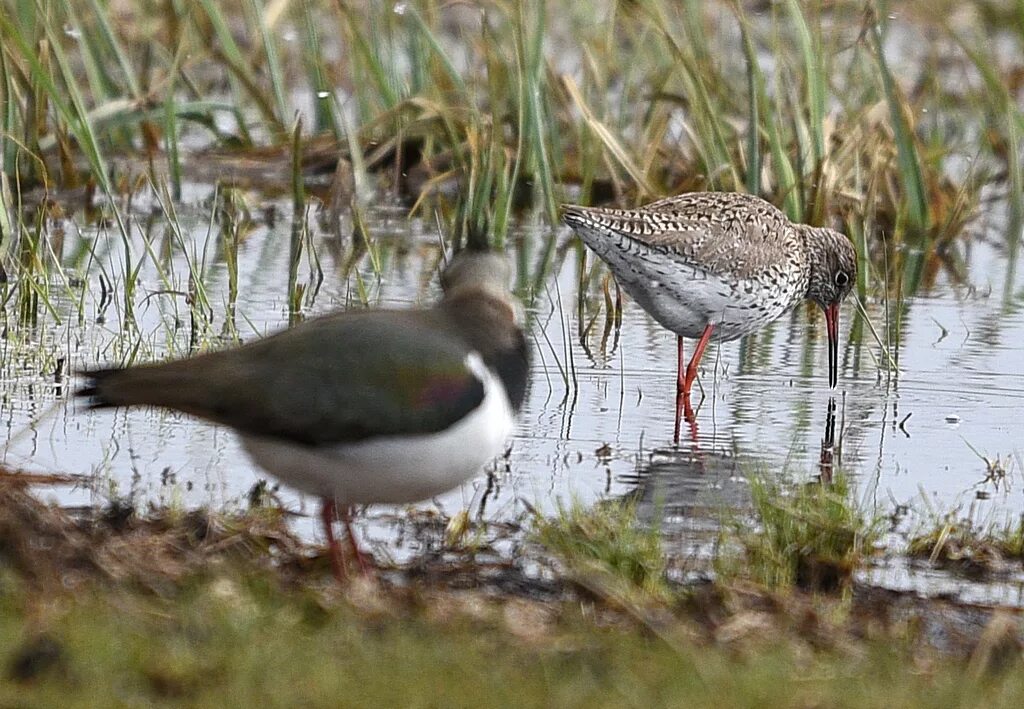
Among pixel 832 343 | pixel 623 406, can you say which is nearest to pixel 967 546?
pixel 623 406

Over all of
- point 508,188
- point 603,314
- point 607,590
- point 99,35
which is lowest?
point 607,590

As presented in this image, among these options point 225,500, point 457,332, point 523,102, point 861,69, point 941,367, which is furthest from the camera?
point 861,69

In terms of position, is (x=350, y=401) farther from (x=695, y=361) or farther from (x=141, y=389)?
(x=695, y=361)

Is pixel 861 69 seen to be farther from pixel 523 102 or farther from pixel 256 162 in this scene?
pixel 256 162

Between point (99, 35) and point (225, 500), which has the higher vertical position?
point (99, 35)

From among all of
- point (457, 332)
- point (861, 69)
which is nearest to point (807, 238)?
point (861, 69)

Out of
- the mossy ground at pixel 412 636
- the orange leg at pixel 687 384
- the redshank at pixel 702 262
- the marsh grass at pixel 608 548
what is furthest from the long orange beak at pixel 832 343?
the mossy ground at pixel 412 636

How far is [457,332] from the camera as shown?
491cm

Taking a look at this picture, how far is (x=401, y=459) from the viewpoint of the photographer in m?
4.63

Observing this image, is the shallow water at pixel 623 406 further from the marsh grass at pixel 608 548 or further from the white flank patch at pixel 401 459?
the white flank patch at pixel 401 459

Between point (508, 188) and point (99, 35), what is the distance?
293 cm

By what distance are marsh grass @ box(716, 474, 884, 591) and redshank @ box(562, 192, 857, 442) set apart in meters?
2.30

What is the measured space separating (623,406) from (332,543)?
2.92 metres

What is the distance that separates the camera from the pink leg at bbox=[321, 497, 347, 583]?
16.0 ft
